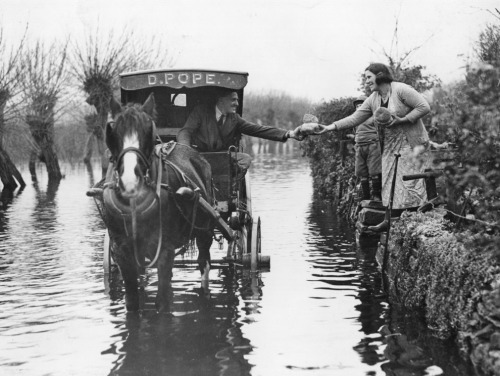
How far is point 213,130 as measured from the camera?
998 cm

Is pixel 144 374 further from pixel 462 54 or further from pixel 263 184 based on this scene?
pixel 263 184

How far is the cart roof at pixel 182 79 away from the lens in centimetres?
970

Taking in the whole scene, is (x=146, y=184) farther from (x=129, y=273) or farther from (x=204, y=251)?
(x=204, y=251)

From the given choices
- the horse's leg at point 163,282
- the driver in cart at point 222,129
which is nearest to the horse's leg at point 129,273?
the horse's leg at point 163,282

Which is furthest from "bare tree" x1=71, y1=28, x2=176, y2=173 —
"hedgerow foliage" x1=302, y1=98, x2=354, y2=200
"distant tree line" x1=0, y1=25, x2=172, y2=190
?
"hedgerow foliage" x1=302, y1=98, x2=354, y2=200

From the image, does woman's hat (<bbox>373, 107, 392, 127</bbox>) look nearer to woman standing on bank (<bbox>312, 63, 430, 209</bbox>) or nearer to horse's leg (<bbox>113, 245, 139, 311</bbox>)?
woman standing on bank (<bbox>312, 63, 430, 209</bbox>)

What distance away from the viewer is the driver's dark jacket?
9930 millimetres

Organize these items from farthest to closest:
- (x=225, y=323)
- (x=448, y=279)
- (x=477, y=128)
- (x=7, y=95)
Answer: (x=7, y=95) → (x=225, y=323) → (x=448, y=279) → (x=477, y=128)

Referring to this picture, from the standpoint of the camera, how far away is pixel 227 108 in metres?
10.1

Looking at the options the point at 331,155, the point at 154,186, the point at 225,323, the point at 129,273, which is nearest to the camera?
the point at 154,186

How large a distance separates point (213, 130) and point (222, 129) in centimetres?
14

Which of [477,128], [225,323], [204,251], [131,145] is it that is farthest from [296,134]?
[477,128]

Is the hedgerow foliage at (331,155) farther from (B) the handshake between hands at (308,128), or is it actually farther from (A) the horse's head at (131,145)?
(A) the horse's head at (131,145)

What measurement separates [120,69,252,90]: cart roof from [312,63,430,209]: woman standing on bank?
5.40 feet
